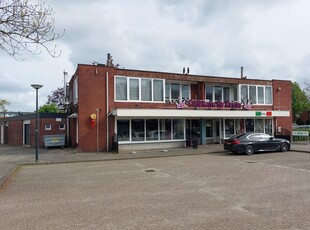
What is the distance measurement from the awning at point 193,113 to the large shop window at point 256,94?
1.63 meters

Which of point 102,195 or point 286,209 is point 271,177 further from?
point 102,195

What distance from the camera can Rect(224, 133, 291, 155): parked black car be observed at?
60.0 ft

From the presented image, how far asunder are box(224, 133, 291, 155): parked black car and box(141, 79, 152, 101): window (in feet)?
21.5

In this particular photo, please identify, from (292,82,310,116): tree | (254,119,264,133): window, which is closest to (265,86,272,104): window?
(254,119,264,133): window

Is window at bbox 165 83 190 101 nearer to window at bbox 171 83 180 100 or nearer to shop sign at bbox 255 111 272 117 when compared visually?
window at bbox 171 83 180 100

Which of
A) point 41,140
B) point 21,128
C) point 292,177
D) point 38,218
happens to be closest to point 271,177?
point 292,177

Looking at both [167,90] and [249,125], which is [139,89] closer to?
[167,90]

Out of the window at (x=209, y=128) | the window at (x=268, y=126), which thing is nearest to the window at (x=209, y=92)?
the window at (x=209, y=128)

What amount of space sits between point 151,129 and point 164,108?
6.04ft

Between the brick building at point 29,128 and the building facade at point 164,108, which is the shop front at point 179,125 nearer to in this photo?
the building facade at point 164,108

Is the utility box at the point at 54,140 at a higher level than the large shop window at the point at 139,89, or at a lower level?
lower

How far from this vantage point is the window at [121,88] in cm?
2112

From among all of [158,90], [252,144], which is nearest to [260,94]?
[252,144]

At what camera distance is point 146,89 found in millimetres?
21969
